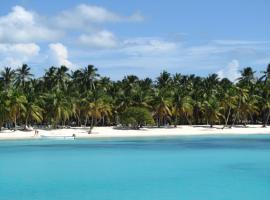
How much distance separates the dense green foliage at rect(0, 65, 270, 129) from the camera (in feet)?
252

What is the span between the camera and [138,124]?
273 ft

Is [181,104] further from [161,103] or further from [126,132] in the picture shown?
[126,132]

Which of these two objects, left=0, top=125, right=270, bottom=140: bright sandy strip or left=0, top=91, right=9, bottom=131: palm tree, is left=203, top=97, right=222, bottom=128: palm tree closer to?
left=0, top=125, right=270, bottom=140: bright sandy strip

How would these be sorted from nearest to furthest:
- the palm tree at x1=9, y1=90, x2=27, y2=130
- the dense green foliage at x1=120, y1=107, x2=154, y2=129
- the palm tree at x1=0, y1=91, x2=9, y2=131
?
1. the palm tree at x1=0, y1=91, x2=9, y2=131
2. the palm tree at x1=9, y1=90, x2=27, y2=130
3. the dense green foliage at x1=120, y1=107, x2=154, y2=129
